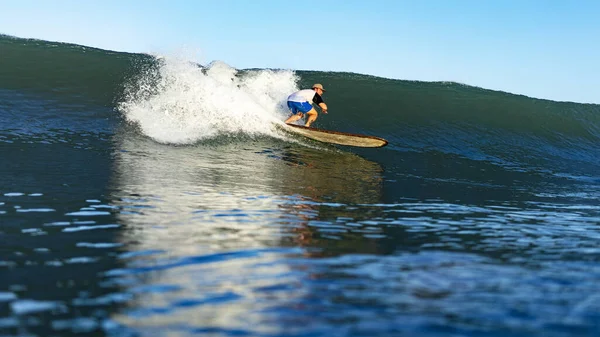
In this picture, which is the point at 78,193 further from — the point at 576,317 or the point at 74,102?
the point at 74,102

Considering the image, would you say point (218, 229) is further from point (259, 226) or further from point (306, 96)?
point (306, 96)

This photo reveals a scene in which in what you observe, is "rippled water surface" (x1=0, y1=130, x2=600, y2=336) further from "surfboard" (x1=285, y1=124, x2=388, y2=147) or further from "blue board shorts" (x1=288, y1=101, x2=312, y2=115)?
"blue board shorts" (x1=288, y1=101, x2=312, y2=115)

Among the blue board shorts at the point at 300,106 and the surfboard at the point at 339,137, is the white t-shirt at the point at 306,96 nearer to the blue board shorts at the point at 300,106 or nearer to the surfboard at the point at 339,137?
the blue board shorts at the point at 300,106

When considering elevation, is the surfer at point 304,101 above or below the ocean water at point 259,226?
above

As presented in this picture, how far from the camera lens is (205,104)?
1562 cm

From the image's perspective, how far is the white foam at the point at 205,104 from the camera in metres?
14.8

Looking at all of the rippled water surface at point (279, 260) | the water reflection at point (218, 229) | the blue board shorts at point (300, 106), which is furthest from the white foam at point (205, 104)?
the rippled water surface at point (279, 260)

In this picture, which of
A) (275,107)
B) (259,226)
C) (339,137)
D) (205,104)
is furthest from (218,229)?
(275,107)

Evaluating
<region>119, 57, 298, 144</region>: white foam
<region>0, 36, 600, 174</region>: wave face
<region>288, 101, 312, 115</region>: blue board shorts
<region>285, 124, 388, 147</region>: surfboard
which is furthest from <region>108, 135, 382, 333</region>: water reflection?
<region>0, 36, 600, 174</region>: wave face

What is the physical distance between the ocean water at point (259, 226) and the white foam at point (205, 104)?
Answer: 0.06 m

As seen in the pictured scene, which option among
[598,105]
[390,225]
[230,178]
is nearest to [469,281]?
[390,225]

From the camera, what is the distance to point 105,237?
5008 millimetres

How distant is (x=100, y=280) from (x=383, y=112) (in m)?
18.0

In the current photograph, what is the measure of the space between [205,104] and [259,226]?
10.3 metres
